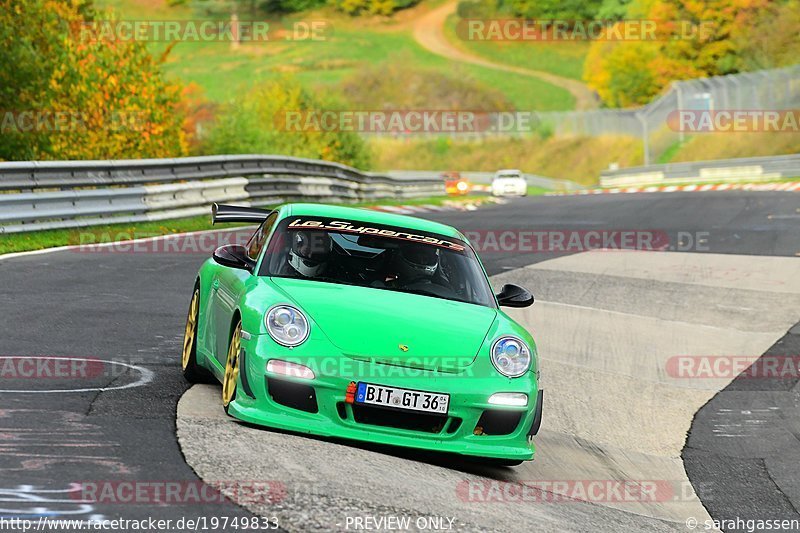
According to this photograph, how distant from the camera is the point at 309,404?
22.3 ft

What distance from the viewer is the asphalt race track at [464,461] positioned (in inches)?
225

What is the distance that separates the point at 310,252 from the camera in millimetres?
8078

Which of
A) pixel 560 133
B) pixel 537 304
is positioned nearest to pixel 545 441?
pixel 537 304

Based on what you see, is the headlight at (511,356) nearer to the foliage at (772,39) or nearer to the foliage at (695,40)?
the foliage at (772,39)

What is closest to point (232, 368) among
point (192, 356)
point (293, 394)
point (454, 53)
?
point (293, 394)

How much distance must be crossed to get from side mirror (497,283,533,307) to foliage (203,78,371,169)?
26187 millimetres

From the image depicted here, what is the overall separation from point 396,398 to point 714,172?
5358cm

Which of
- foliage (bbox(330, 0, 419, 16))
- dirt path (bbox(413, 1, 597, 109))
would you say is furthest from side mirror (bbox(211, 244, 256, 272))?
foliage (bbox(330, 0, 419, 16))

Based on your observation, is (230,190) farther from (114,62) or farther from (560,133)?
(560,133)

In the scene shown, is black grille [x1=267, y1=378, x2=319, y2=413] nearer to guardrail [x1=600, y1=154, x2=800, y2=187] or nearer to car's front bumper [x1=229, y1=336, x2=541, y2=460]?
car's front bumper [x1=229, y1=336, x2=541, y2=460]

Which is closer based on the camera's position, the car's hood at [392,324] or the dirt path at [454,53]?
the car's hood at [392,324]

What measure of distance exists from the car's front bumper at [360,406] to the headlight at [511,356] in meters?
0.11

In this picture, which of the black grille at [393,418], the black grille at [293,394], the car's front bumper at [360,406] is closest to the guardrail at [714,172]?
the car's front bumper at [360,406]

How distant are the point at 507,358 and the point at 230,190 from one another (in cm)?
1730
